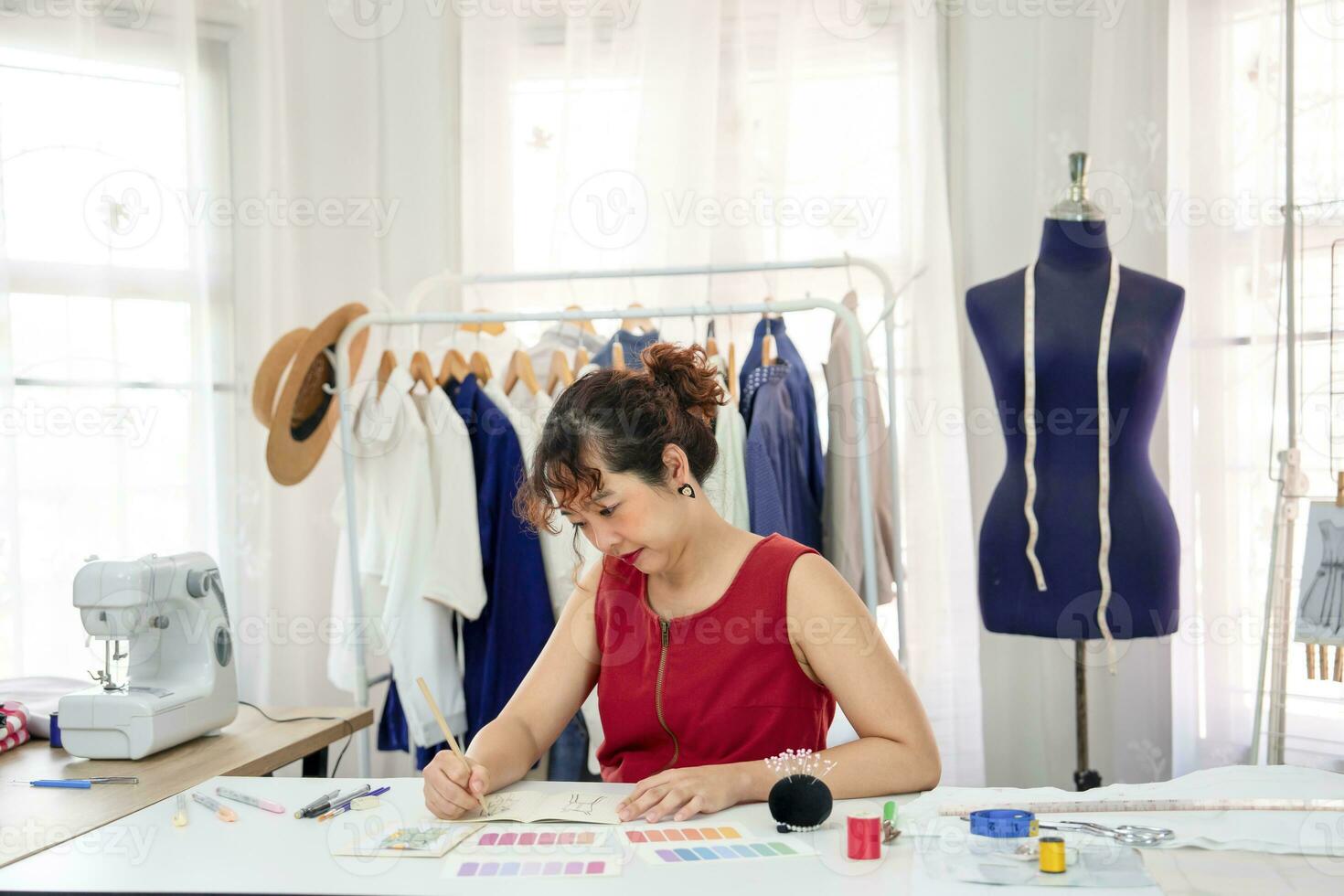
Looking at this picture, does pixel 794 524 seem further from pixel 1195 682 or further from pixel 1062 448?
pixel 1195 682

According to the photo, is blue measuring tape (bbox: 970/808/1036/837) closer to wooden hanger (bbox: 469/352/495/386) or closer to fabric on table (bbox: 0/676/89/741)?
fabric on table (bbox: 0/676/89/741)

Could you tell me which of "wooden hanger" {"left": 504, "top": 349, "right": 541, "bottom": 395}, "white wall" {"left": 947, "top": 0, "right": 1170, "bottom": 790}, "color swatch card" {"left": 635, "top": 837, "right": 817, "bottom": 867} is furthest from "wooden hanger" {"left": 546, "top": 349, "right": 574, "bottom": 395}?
"color swatch card" {"left": 635, "top": 837, "right": 817, "bottom": 867}

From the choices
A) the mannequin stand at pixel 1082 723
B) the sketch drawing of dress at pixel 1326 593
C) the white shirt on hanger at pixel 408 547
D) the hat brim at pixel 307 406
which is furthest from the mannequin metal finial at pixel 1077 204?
the hat brim at pixel 307 406

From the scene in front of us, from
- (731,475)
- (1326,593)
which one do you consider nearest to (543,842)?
(731,475)

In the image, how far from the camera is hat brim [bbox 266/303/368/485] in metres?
2.83

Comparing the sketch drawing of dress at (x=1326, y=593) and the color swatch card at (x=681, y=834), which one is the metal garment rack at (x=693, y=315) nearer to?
the sketch drawing of dress at (x=1326, y=593)

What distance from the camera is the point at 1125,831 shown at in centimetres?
142

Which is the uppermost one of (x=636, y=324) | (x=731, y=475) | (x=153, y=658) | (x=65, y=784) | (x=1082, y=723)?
(x=636, y=324)

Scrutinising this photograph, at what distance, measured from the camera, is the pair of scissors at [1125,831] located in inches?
54.7

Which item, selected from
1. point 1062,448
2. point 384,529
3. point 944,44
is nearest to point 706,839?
point 1062,448

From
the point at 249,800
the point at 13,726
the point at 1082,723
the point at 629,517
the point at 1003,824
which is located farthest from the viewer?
the point at 1082,723

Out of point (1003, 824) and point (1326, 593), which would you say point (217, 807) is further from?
point (1326, 593)

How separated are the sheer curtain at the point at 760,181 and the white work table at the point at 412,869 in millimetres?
2053

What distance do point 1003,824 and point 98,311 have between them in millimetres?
2907
